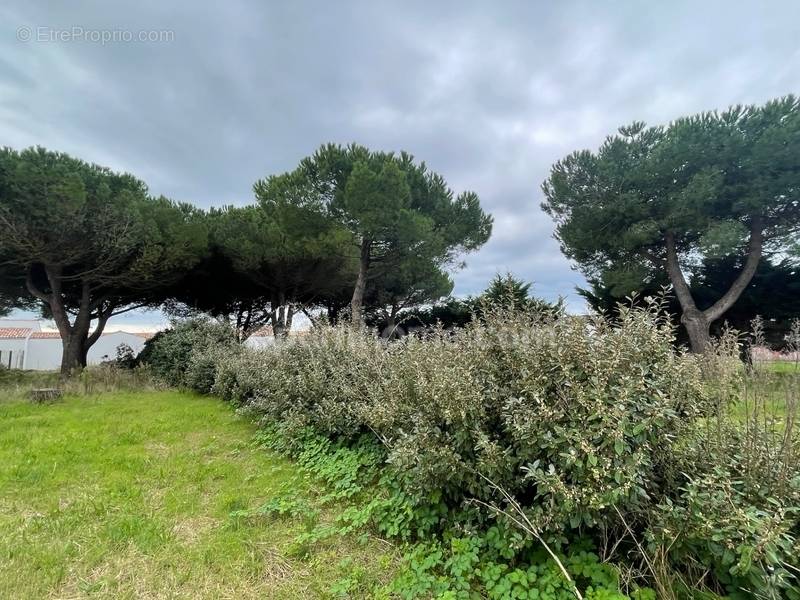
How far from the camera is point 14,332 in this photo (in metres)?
21.5

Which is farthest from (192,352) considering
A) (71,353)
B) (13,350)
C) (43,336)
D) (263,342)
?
(43,336)

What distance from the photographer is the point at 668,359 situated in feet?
6.23

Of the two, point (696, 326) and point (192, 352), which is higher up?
point (696, 326)

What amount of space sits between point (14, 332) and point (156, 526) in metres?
28.4

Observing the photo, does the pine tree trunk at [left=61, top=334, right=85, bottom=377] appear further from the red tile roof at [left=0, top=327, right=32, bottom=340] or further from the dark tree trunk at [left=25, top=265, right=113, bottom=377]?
the red tile roof at [left=0, top=327, right=32, bottom=340]

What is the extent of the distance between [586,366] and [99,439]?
18.5 ft

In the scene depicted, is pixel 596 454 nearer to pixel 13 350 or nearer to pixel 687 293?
pixel 687 293

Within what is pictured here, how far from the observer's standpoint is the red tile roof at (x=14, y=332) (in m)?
20.3

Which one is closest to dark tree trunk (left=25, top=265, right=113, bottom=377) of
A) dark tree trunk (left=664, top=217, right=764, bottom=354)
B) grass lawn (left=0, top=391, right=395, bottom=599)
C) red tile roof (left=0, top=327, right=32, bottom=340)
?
grass lawn (left=0, top=391, right=395, bottom=599)

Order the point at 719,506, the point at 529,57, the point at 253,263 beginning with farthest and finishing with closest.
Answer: the point at 253,263 → the point at 529,57 → the point at 719,506

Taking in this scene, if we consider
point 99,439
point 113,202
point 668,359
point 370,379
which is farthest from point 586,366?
point 113,202

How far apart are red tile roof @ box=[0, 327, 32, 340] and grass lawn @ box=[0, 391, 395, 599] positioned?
2267 cm

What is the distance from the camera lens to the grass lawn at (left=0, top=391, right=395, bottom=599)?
6.40ft

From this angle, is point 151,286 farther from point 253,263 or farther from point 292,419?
point 292,419
